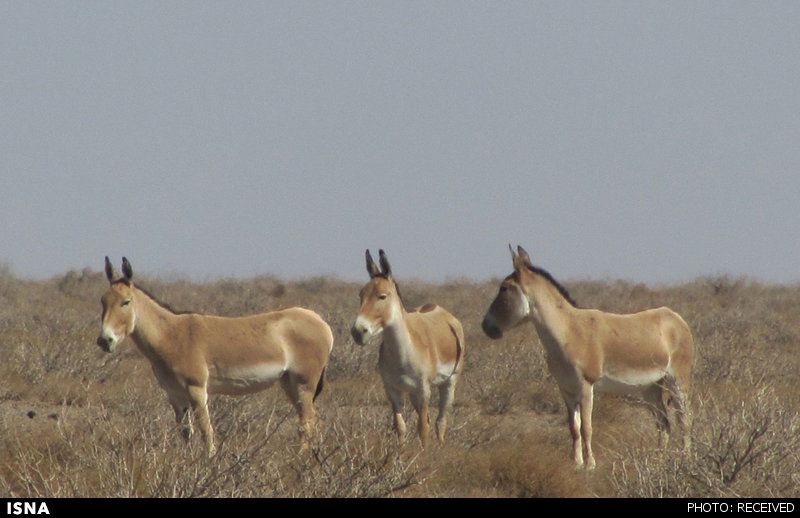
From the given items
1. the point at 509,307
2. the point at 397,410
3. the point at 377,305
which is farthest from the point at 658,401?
the point at 377,305

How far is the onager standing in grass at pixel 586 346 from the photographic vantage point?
404 inches

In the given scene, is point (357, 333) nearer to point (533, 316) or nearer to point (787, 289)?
point (533, 316)

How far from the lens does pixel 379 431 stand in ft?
29.0

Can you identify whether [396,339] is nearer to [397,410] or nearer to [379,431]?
[397,410]

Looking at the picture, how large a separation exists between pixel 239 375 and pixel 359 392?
3.60 metres

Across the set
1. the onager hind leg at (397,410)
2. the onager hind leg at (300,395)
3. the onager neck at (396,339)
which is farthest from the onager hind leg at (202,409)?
the onager neck at (396,339)

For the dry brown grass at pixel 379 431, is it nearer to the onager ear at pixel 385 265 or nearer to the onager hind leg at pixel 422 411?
the onager hind leg at pixel 422 411

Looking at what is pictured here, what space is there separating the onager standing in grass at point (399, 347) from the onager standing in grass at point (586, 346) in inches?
32.6

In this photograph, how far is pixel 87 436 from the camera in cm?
877

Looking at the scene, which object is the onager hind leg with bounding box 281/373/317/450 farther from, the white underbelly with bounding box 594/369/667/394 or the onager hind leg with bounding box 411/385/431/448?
the white underbelly with bounding box 594/369/667/394

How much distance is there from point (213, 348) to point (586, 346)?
3.41 meters

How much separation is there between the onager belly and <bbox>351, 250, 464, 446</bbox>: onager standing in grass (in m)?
1.02
